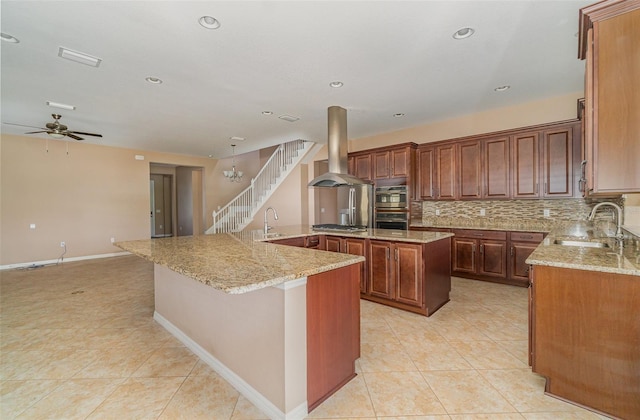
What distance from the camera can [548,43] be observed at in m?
2.59

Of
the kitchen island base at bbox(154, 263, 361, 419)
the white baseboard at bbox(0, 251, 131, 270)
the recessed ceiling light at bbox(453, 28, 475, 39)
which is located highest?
the recessed ceiling light at bbox(453, 28, 475, 39)

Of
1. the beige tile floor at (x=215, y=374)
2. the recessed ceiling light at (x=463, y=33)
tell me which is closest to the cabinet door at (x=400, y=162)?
the beige tile floor at (x=215, y=374)

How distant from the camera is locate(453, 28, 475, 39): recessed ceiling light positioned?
2375 mm

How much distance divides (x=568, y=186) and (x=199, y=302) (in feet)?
15.6

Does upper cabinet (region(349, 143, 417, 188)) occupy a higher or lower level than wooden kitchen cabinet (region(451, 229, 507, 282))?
higher

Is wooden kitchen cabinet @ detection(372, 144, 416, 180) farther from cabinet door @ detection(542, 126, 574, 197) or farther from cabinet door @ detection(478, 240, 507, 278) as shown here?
cabinet door @ detection(542, 126, 574, 197)

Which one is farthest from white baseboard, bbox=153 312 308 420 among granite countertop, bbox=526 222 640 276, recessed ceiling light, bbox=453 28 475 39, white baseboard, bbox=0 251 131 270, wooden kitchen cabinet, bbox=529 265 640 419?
white baseboard, bbox=0 251 131 270

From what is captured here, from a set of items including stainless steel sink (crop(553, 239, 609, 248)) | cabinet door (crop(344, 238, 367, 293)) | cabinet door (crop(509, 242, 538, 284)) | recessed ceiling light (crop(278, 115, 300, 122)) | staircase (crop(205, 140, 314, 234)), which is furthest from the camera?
staircase (crop(205, 140, 314, 234))

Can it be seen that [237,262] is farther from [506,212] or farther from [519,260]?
[506,212]

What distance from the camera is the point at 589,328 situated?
1.60m

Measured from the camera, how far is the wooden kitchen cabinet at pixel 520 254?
383 centimetres

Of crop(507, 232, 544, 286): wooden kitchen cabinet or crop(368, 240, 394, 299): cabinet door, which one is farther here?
crop(507, 232, 544, 286): wooden kitchen cabinet

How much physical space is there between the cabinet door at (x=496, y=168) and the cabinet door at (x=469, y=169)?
88 mm

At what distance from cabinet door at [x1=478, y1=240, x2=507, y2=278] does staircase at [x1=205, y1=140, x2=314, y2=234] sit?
4.78 metres
